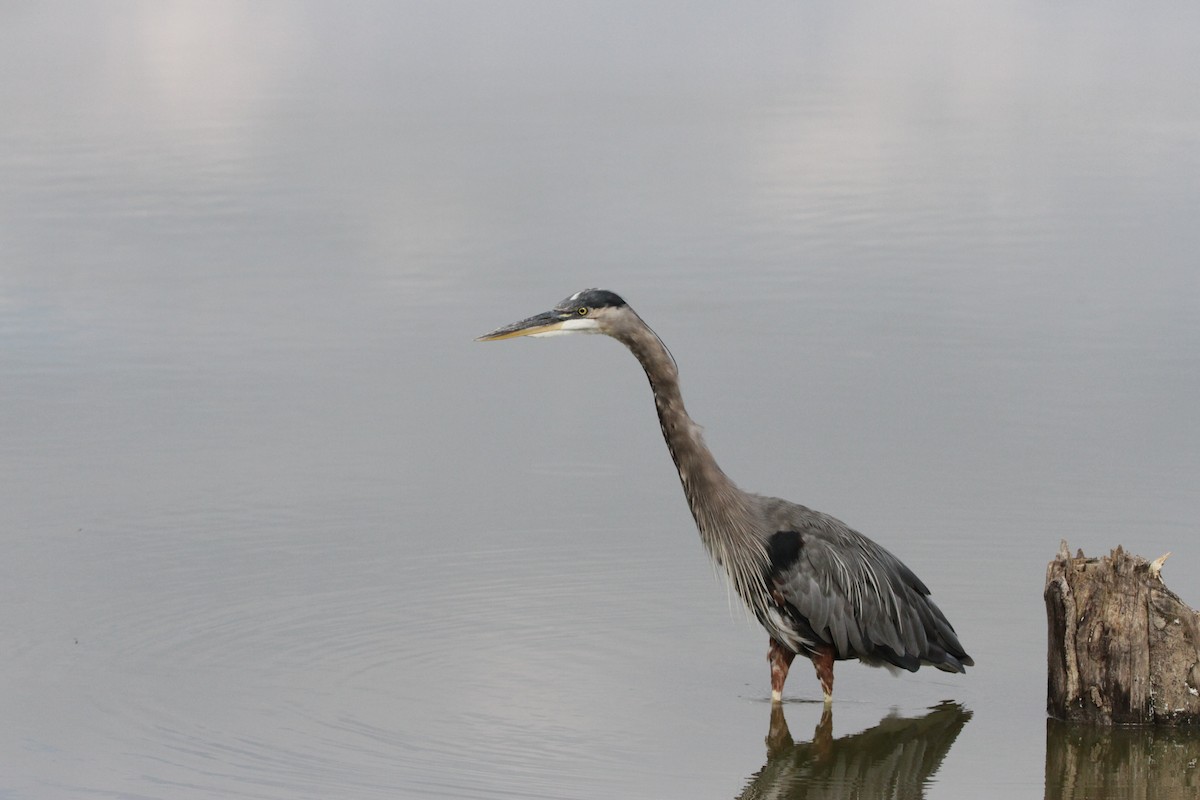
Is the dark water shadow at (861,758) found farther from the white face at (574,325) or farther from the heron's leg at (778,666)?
the white face at (574,325)

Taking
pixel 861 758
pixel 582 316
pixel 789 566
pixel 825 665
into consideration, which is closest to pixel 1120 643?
pixel 861 758

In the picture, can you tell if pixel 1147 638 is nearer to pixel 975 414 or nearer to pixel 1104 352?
pixel 975 414

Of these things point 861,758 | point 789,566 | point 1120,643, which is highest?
point 789,566

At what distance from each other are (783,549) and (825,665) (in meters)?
0.61

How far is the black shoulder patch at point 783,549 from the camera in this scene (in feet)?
A: 30.4

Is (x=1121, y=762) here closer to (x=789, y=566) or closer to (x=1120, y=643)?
(x=1120, y=643)

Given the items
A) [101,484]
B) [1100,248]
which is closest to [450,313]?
[101,484]

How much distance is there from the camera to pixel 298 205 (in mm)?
20609

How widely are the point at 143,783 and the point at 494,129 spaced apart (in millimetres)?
16859

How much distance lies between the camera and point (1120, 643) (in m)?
8.38

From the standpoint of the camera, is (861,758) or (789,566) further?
(789,566)

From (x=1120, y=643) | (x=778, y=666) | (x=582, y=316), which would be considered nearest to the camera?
(x=1120, y=643)

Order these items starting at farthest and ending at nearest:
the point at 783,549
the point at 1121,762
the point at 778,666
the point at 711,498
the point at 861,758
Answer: the point at 711,498, the point at 783,549, the point at 778,666, the point at 861,758, the point at 1121,762

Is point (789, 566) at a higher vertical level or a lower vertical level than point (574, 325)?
lower
